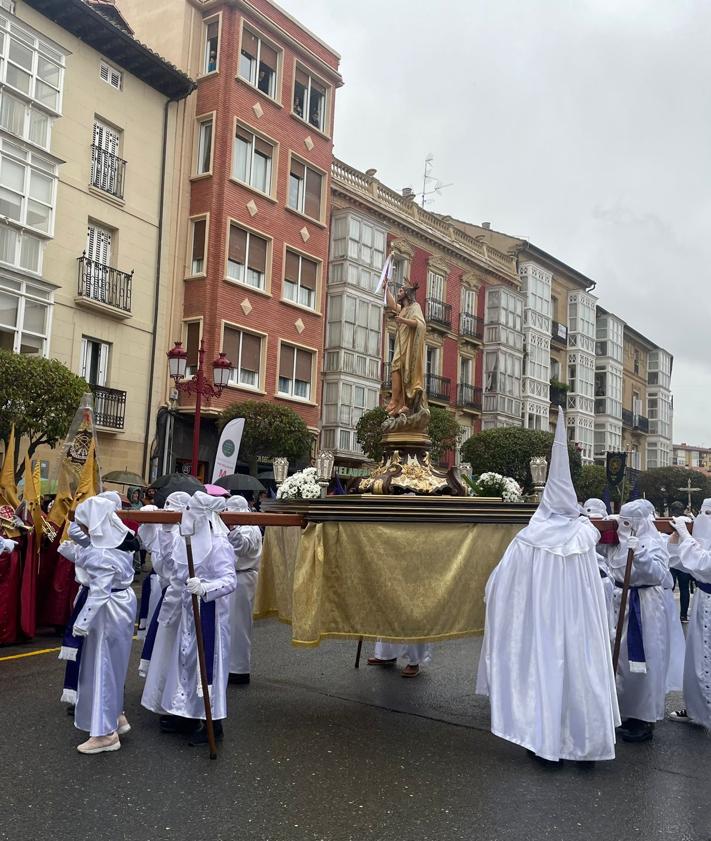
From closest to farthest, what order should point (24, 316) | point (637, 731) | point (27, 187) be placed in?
point (637, 731), point (24, 316), point (27, 187)

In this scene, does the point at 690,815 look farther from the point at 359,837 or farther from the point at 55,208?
the point at 55,208

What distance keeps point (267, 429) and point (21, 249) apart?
7.73m

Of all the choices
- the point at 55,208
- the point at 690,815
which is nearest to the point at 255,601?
the point at 690,815

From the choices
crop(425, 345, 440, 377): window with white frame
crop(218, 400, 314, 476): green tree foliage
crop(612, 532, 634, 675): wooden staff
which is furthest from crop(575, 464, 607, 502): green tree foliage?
crop(612, 532, 634, 675): wooden staff

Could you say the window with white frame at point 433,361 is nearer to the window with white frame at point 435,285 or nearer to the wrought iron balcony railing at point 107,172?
the window with white frame at point 435,285

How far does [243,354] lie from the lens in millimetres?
26156

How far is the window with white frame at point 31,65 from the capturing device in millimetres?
20281

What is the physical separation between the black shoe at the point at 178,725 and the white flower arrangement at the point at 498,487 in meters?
5.73

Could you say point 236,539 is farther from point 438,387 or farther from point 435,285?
point 435,285

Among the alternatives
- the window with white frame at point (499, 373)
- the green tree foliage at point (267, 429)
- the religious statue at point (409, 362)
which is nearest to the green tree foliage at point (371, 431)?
the green tree foliage at point (267, 429)

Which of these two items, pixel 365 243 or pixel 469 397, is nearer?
pixel 365 243

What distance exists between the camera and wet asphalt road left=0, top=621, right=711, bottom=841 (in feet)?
14.5

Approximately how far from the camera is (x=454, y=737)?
623 centimetres

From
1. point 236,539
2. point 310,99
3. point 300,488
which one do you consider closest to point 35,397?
point 300,488
